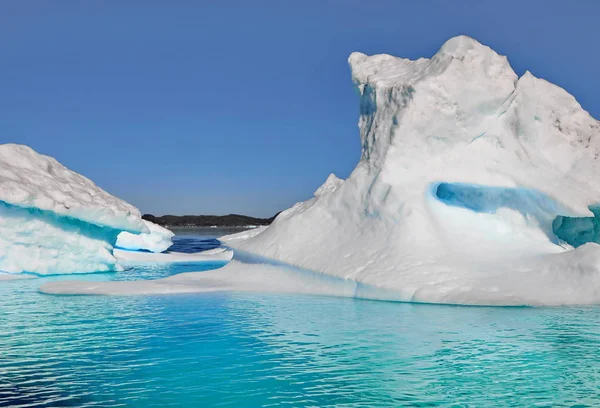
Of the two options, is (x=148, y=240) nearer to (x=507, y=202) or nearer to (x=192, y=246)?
(x=192, y=246)

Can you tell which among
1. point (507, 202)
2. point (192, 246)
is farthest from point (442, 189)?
point (192, 246)

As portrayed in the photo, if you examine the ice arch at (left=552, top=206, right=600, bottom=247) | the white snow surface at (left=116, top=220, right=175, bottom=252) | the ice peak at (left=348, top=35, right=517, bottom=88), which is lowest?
the white snow surface at (left=116, top=220, right=175, bottom=252)

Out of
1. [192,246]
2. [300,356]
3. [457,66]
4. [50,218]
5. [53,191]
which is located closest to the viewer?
[300,356]

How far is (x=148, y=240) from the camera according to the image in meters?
42.8

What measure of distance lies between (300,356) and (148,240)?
35.5 m

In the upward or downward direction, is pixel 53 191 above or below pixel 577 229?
above

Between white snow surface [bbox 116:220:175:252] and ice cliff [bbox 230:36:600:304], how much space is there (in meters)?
24.2

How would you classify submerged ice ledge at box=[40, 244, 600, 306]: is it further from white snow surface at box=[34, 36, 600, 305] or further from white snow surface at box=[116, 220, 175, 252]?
white snow surface at box=[116, 220, 175, 252]

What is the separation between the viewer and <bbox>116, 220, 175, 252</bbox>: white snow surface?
136 feet

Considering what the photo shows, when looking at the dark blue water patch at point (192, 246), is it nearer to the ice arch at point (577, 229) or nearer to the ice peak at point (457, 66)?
the ice peak at point (457, 66)

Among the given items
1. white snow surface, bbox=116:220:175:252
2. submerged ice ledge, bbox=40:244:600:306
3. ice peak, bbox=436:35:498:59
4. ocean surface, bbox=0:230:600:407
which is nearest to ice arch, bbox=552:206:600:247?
submerged ice ledge, bbox=40:244:600:306

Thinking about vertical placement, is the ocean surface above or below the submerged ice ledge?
below

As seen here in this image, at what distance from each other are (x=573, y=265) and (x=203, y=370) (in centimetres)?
999

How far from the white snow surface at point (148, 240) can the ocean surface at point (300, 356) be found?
1081 inches
